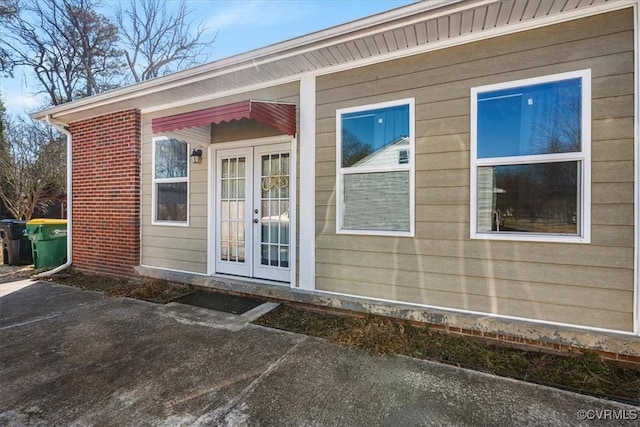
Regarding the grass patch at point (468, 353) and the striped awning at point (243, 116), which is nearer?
the grass patch at point (468, 353)

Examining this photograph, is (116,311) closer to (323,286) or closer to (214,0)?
(323,286)

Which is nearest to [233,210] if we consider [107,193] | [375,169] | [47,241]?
[375,169]

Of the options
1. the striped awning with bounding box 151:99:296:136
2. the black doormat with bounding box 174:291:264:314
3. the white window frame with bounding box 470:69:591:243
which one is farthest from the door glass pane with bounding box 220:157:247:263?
the white window frame with bounding box 470:69:591:243

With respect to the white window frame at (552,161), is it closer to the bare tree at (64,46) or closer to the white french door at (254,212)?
the white french door at (254,212)

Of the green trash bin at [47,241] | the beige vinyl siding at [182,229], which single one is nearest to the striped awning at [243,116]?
the beige vinyl siding at [182,229]

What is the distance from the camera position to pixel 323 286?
387 centimetres

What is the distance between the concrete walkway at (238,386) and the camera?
201 centimetres

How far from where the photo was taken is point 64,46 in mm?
12805

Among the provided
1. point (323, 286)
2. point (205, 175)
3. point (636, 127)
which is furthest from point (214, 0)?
point (636, 127)

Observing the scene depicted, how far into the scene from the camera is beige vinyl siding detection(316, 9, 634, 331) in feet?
8.63

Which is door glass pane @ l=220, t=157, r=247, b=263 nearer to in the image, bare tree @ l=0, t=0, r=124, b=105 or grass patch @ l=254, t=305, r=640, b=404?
grass patch @ l=254, t=305, r=640, b=404

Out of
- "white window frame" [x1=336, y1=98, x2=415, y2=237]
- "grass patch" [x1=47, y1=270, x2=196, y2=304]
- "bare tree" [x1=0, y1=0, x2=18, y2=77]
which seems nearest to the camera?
"white window frame" [x1=336, y1=98, x2=415, y2=237]

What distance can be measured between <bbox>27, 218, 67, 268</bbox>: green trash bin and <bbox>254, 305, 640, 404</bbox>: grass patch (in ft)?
18.0

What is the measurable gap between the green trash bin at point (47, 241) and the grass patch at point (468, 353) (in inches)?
216
